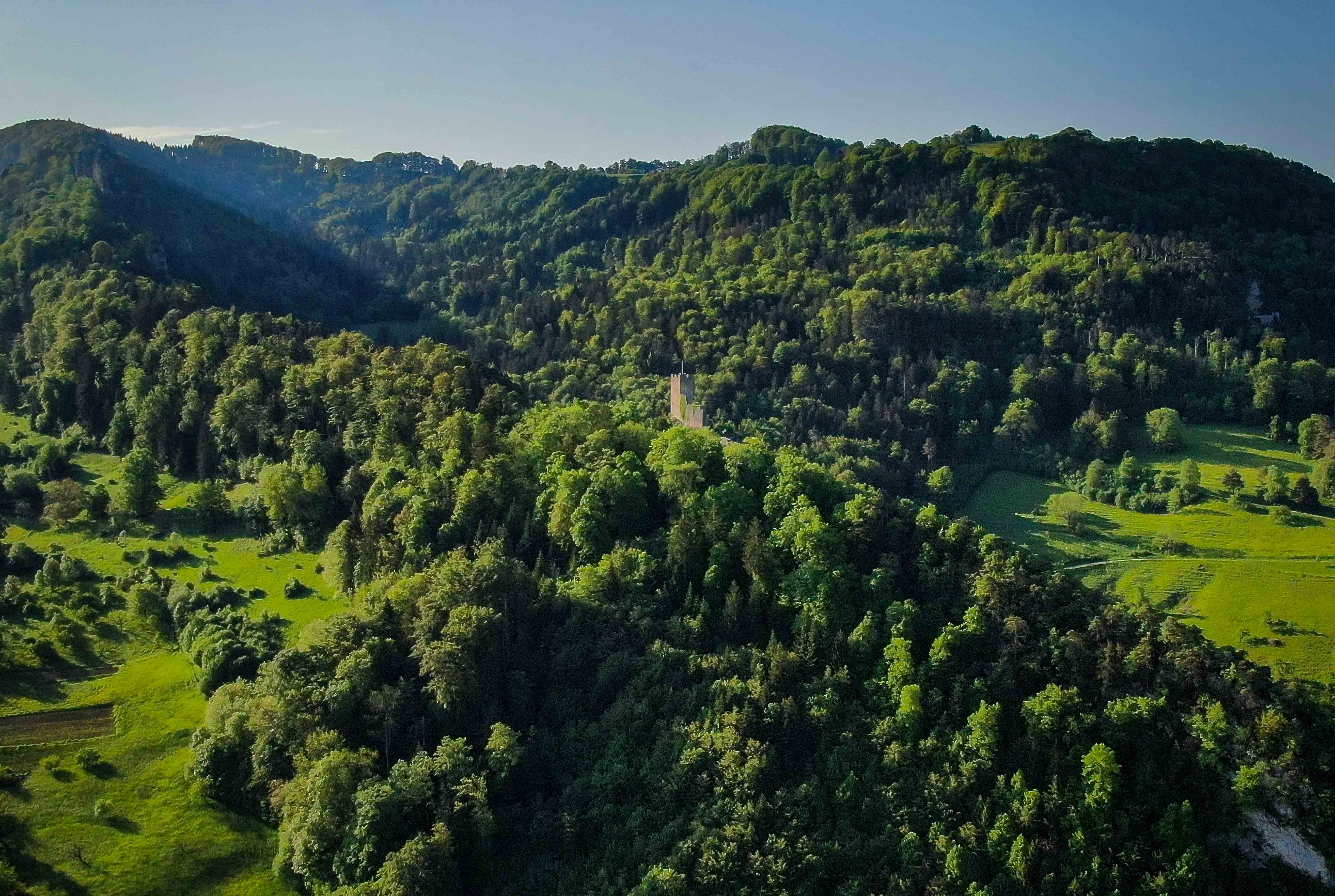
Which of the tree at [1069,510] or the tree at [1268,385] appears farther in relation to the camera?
the tree at [1268,385]

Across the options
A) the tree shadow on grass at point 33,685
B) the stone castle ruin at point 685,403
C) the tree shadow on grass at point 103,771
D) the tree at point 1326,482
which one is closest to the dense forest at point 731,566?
the stone castle ruin at point 685,403

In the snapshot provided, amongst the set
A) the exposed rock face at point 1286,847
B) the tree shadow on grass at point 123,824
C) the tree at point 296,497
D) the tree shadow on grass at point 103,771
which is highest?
the tree at point 296,497

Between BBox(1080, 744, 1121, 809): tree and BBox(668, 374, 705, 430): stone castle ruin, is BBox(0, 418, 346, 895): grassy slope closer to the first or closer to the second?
BBox(1080, 744, 1121, 809): tree

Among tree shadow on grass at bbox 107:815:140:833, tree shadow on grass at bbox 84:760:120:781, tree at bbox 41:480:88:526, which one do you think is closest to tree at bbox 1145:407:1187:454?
tree shadow on grass at bbox 107:815:140:833

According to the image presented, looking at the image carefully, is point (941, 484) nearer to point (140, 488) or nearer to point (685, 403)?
point (685, 403)

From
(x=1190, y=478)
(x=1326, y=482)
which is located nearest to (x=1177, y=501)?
(x=1190, y=478)

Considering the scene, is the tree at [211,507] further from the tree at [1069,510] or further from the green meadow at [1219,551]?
the tree at [1069,510]
